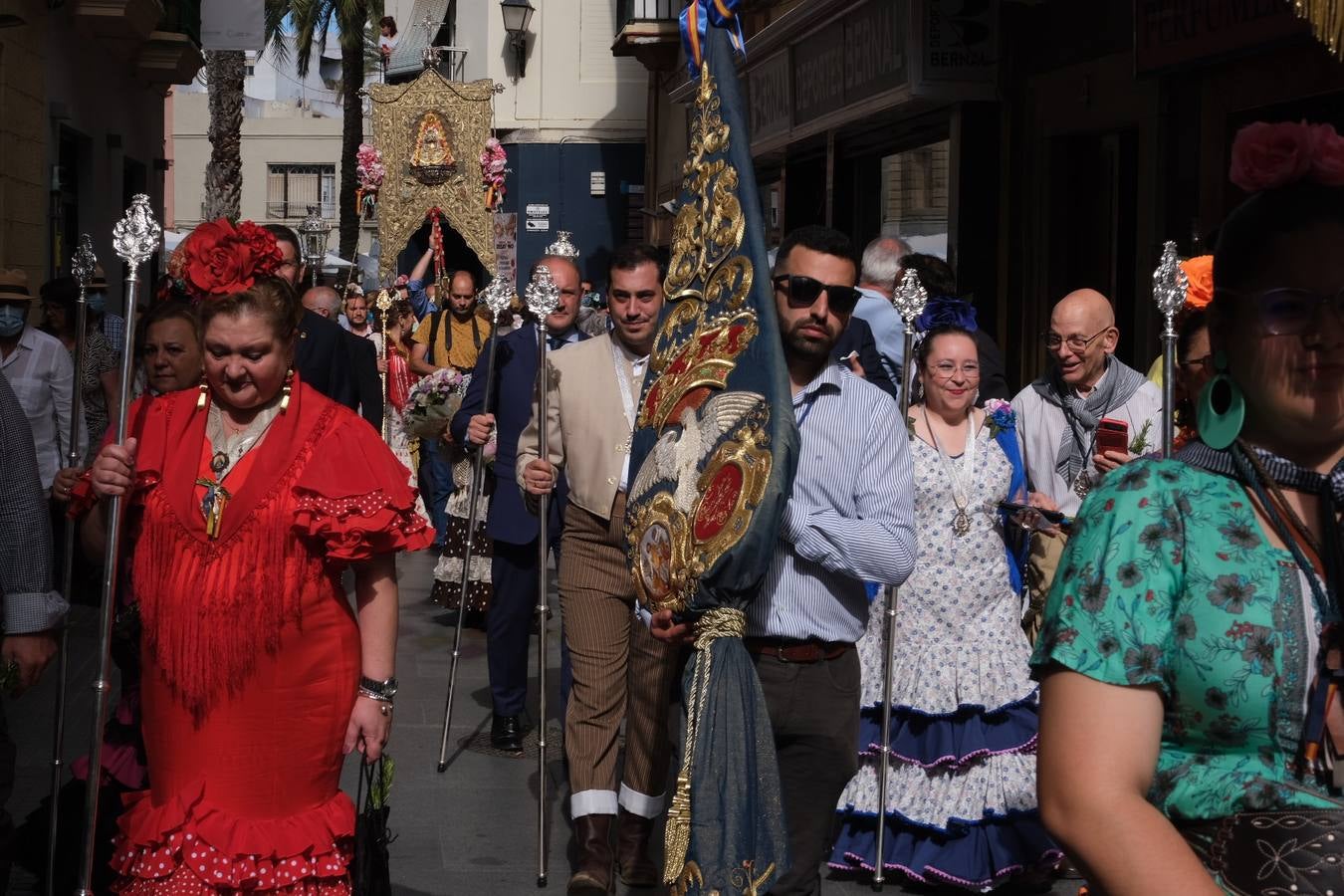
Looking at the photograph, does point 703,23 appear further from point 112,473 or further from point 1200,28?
point 1200,28

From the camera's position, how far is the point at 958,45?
563 inches

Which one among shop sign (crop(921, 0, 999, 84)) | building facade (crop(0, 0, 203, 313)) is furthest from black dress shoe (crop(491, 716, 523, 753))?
building facade (crop(0, 0, 203, 313))

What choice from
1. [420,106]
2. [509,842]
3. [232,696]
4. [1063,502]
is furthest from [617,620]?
[420,106]

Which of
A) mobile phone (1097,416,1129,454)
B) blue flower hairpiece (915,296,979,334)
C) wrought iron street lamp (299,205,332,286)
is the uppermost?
wrought iron street lamp (299,205,332,286)

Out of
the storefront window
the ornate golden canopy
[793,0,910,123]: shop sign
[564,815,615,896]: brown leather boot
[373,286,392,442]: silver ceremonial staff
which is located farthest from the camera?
the ornate golden canopy

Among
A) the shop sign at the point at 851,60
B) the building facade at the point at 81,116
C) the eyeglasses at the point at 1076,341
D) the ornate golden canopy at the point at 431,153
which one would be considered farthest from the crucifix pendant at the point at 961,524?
the ornate golden canopy at the point at 431,153

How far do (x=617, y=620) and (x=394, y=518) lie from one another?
213 centimetres

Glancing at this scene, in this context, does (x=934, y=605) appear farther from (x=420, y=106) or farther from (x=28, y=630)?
(x=420, y=106)

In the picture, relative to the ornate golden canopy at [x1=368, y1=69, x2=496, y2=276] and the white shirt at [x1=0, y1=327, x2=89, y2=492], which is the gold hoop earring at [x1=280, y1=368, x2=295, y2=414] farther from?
the ornate golden canopy at [x1=368, y1=69, x2=496, y2=276]

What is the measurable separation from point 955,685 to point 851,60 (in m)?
11.7

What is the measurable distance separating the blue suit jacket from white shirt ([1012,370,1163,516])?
6.39 feet

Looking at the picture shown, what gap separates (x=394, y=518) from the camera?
4453 mm

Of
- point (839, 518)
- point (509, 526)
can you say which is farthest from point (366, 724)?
point (509, 526)

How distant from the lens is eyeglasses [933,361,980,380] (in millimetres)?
6695
